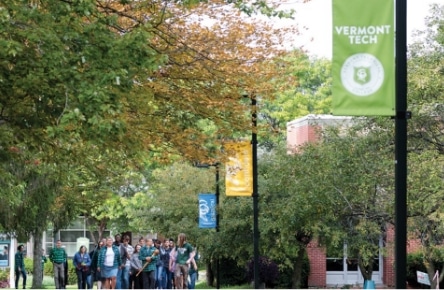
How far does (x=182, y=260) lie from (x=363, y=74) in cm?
1937

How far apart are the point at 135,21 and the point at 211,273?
31.0 metres

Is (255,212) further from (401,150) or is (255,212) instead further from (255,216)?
(401,150)

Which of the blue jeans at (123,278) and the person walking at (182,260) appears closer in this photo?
the blue jeans at (123,278)

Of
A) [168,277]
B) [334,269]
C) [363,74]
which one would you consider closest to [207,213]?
[168,277]

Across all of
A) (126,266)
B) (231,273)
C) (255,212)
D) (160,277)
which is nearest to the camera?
(255,212)

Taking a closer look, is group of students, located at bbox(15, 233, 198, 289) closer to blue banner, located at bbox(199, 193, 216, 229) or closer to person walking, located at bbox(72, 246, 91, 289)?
person walking, located at bbox(72, 246, 91, 289)

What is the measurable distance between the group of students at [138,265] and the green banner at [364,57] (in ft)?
54.4

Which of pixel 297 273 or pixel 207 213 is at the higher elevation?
pixel 207 213

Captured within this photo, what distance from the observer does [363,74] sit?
10.5m

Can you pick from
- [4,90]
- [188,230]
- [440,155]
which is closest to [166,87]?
[4,90]

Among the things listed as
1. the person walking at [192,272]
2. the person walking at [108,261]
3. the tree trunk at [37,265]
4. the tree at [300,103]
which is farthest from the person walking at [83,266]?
the tree at [300,103]

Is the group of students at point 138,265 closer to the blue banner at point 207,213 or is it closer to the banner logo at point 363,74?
the blue banner at point 207,213

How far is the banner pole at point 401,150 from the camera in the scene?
10531 mm

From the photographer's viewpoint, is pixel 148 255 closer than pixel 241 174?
No
